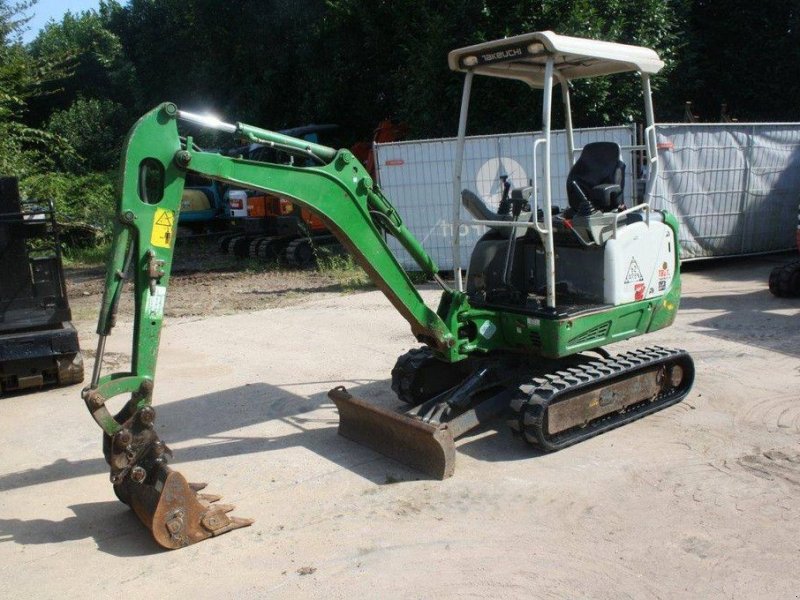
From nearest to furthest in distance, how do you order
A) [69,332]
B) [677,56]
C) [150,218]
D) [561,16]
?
[150,218] < [69,332] < [561,16] < [677,56]

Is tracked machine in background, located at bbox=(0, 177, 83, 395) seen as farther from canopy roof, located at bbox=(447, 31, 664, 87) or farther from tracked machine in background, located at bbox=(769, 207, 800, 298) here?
tracked machine in background, located at bbox=(769, 207, 800, 298)

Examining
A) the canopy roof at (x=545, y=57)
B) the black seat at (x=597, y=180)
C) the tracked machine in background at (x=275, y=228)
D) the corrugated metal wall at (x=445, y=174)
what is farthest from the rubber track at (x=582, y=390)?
the tracked machine in background at (x=275, y=228)

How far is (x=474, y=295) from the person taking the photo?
21.4 ft

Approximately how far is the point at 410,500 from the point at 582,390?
1.59 m

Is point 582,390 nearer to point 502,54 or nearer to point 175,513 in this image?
point 502,54

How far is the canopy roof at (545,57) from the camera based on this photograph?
18.0 ft

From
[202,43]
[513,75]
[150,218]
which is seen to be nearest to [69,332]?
[150,218]

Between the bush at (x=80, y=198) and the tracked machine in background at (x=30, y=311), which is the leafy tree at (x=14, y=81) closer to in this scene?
the bush at (x=80, y=198)

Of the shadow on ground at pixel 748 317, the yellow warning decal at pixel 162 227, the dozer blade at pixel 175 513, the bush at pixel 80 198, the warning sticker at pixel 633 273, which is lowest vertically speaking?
the dozer blade at pixel 175 513

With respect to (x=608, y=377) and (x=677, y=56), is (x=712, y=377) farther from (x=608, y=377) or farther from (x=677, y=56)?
(x=677, y=56)

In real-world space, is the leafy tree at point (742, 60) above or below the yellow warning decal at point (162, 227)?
above

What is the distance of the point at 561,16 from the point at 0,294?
10430mm

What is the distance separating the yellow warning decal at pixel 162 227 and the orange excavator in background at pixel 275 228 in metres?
10.1

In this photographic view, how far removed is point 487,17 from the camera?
48.5 ft
